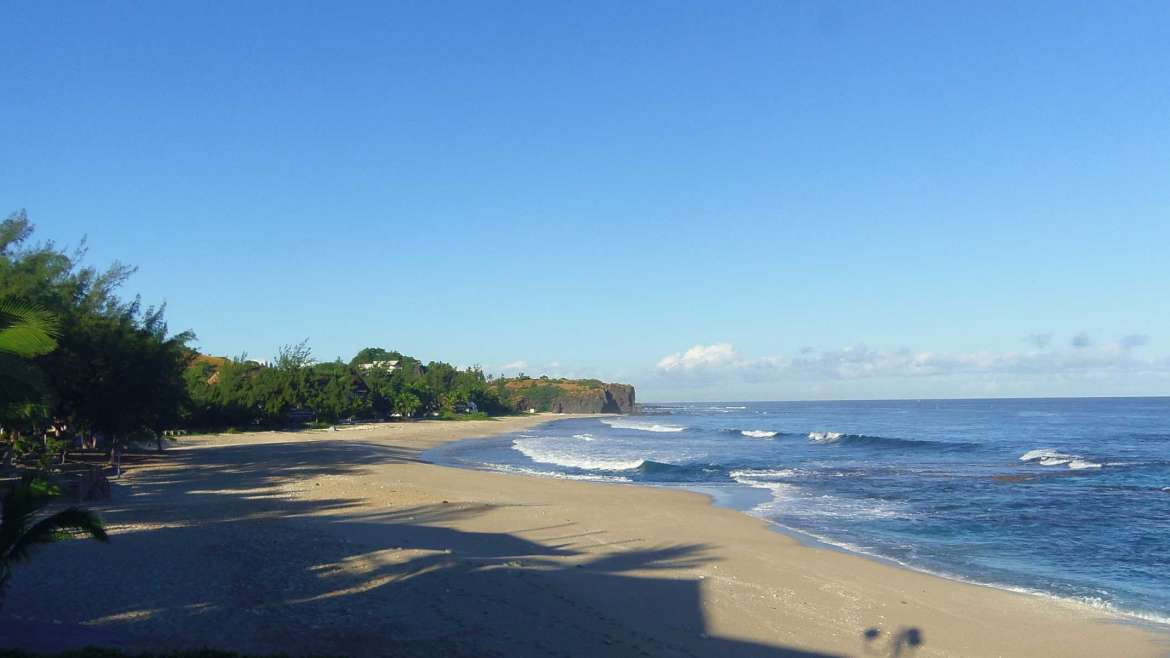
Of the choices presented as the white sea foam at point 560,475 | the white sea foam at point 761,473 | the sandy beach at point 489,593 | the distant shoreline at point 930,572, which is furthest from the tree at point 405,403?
the sandy beach at point 489,593

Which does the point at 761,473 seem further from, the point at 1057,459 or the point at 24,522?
the point at 24,522

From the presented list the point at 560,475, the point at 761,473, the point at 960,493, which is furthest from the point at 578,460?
the point at 960,493

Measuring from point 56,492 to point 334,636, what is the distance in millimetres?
2993

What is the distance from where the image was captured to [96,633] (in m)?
8.25

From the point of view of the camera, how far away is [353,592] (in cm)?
1036

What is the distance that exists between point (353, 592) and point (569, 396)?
513 feet

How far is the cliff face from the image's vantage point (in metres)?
161

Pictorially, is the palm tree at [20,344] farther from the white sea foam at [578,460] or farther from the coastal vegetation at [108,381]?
the white sea foam at [578,460]

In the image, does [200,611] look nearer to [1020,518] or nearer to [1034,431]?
[1020,518]

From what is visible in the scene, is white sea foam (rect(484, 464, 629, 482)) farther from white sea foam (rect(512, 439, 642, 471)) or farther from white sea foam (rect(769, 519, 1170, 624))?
white sea foam (rect(769, 519, 1170, 624))

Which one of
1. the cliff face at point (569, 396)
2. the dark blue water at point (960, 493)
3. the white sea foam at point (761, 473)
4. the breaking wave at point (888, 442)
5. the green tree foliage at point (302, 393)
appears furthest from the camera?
the cliff face at point (569, 396)

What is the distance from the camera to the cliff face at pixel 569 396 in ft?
529

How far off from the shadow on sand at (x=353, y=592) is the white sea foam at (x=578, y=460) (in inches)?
803

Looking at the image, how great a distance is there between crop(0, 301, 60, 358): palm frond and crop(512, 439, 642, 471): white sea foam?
27.4m
